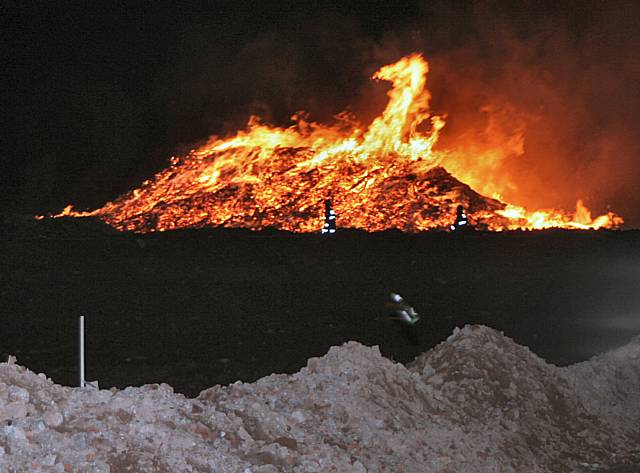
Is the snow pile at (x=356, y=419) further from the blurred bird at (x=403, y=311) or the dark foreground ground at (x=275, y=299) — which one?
the blurred bird at (x=403, y=311)

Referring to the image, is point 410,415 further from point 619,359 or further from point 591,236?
point 591,236

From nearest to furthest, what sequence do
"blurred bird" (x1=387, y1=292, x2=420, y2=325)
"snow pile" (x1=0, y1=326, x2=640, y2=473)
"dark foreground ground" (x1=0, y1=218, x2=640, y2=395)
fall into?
1. "snow pile" (x1=0, y1=326, x2=640, y2=473)
2. "dark foreground ground" (x1=0, y1=218, x2=640, y2=395)
3. "blurred bird" (x1=387, y1=292, x2=420, y2=325)

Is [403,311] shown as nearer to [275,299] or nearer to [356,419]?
[275,299]

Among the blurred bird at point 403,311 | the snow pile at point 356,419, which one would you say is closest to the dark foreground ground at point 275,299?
the blurred bird at point 403,311

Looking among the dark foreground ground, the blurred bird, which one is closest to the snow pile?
the dark foreground ground

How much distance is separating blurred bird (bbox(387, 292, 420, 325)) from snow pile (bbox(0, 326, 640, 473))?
17.2 ft

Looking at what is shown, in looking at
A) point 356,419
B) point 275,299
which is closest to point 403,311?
point 275,299

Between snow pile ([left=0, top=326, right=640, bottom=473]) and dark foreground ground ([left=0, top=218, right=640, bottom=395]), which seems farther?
dark foreground ground ([left=0, top=218, right=640, bottom=395])

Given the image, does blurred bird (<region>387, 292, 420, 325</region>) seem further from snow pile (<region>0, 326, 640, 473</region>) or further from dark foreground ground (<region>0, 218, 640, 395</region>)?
snow pile (<region>0, 326, 640, 473</region>)

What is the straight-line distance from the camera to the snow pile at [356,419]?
630cm

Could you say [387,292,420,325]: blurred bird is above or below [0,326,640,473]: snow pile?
above

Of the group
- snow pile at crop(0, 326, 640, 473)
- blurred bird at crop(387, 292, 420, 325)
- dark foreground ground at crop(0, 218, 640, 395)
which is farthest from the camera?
blurred bird at crop(387, 292, 420, 325)

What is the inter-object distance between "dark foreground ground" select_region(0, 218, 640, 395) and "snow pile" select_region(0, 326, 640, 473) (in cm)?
327

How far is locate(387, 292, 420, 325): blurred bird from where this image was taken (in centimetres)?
1708
